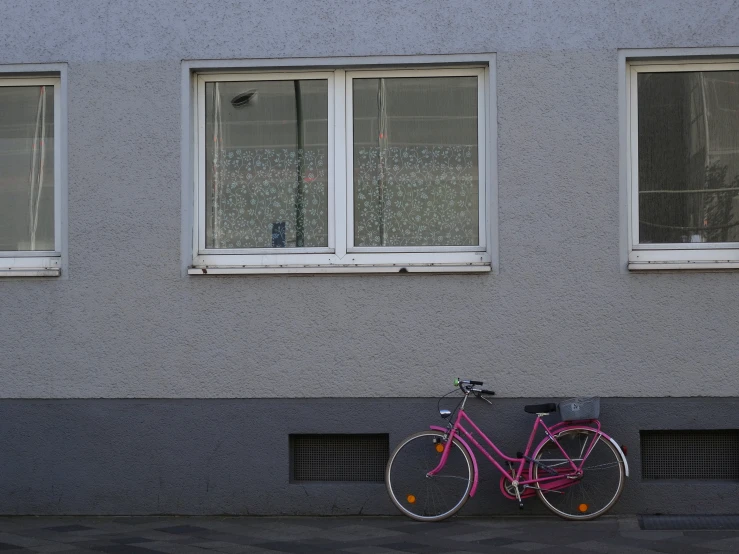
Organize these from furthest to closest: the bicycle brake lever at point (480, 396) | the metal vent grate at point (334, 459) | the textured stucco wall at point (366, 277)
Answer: the metal vent grate at point (334, 459), the textured stucco wall at point (366, 277), the bicycle brake lever at point (480, 396)

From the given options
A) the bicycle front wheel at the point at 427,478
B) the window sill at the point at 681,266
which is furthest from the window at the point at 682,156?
the bicycle front wheel at the point at 427,478

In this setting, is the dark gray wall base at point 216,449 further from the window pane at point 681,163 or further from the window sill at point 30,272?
the window pane at point 681,163

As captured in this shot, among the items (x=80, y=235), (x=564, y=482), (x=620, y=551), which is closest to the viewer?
(x=620, y=551)

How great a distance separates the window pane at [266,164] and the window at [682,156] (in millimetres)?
2341

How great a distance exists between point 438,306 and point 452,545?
1842 mm

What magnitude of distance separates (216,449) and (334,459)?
2.89ft

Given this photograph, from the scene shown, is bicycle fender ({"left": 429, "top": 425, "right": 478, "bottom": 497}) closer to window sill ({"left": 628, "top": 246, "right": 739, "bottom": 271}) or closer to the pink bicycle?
the pink bicycle

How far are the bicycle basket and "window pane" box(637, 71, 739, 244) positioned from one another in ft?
4.45

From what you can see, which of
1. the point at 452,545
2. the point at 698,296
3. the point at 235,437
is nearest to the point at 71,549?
the point at 235,437

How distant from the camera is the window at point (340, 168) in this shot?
8.24 m

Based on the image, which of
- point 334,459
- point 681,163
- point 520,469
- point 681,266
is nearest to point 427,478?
point 520,469

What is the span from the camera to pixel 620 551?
6625 mm

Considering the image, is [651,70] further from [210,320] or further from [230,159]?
[210,320]

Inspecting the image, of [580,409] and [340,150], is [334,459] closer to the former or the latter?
[580,409]
